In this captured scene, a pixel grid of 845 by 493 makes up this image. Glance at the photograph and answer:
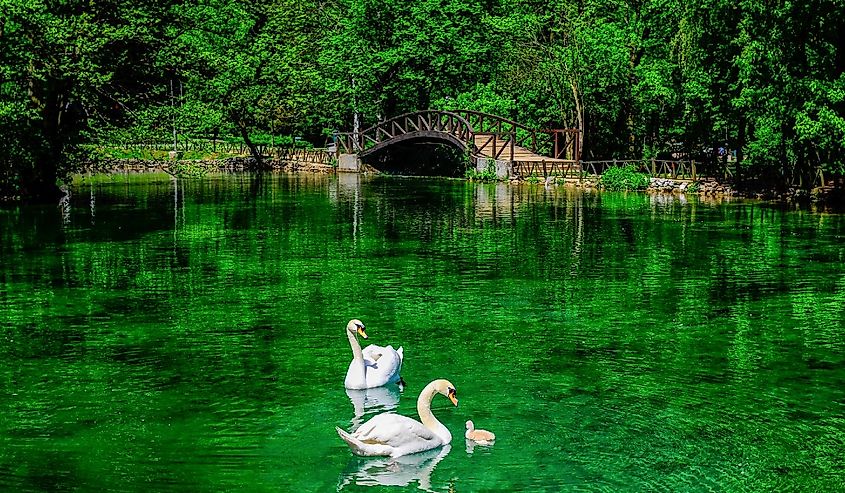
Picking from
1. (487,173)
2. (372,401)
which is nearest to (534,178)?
(487,173)

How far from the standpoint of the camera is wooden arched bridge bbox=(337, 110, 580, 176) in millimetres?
59438

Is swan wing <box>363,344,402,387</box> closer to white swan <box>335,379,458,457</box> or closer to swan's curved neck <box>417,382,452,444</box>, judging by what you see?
swan's curved neck <box>417,382,452,444</box>

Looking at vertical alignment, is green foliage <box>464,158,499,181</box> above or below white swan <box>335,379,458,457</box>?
above

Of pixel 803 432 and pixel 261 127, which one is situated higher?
pixel 261 127

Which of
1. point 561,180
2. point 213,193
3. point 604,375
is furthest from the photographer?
point 561,180

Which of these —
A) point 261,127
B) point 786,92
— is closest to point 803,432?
point 786,92

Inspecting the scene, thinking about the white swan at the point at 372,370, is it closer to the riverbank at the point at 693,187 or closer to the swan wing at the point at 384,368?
the swan wing at the point at 384,368

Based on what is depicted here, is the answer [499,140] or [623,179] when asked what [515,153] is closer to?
[499,140]

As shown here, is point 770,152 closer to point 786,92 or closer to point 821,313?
point 786,92

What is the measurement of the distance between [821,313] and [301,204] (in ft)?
90.9

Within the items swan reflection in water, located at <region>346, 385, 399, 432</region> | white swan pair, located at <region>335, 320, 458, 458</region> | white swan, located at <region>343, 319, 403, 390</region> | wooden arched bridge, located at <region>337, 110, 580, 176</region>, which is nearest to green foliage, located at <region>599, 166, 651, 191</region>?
wooden arched bridge, located at <region>337, 110, 580, 176</region>

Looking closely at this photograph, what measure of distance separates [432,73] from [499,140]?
419 inches

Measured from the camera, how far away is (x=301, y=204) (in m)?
44.8

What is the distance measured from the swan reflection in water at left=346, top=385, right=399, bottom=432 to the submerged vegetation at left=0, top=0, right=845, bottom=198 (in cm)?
2579
